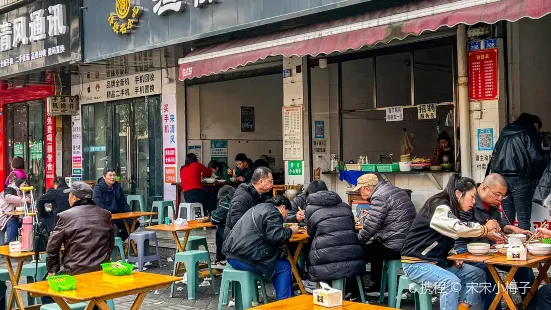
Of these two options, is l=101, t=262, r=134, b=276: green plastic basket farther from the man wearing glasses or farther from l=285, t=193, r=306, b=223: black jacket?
l=285, t=193, r=306, b=223: black jacket

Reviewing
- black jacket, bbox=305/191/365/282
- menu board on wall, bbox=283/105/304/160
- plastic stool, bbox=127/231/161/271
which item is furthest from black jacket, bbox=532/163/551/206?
plastic stool, bbox=127/231/161/271

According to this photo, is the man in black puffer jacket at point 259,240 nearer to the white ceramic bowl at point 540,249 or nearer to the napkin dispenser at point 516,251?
the napkin dispenser at point 516,251

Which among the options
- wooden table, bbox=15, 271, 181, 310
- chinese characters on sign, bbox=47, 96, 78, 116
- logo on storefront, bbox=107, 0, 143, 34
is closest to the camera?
wooden table, bbox=15, 271, 181, 310

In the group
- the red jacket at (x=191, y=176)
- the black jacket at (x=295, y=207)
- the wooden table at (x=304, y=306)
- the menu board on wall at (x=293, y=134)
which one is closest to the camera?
the wooden table at (x=304, y=306)

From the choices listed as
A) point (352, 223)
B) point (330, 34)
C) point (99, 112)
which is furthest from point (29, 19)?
point (352, 223)

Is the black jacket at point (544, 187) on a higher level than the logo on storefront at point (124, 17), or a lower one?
lower

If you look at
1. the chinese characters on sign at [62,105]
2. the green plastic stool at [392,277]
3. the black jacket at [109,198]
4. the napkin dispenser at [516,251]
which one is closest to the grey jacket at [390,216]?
the green plastic stool at [392,277]

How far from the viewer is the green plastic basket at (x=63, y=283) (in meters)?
4.62

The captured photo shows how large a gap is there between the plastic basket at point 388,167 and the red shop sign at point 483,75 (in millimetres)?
1816

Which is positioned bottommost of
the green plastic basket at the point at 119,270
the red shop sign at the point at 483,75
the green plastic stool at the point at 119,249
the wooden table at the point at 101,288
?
the green plastic stool at the point at 119,249

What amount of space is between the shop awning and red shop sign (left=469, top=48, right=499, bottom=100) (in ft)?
4.99

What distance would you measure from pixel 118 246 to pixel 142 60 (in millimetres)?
4544

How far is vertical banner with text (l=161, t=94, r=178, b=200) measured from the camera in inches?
521

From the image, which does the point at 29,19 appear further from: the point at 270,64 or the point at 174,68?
the point at 270,64
